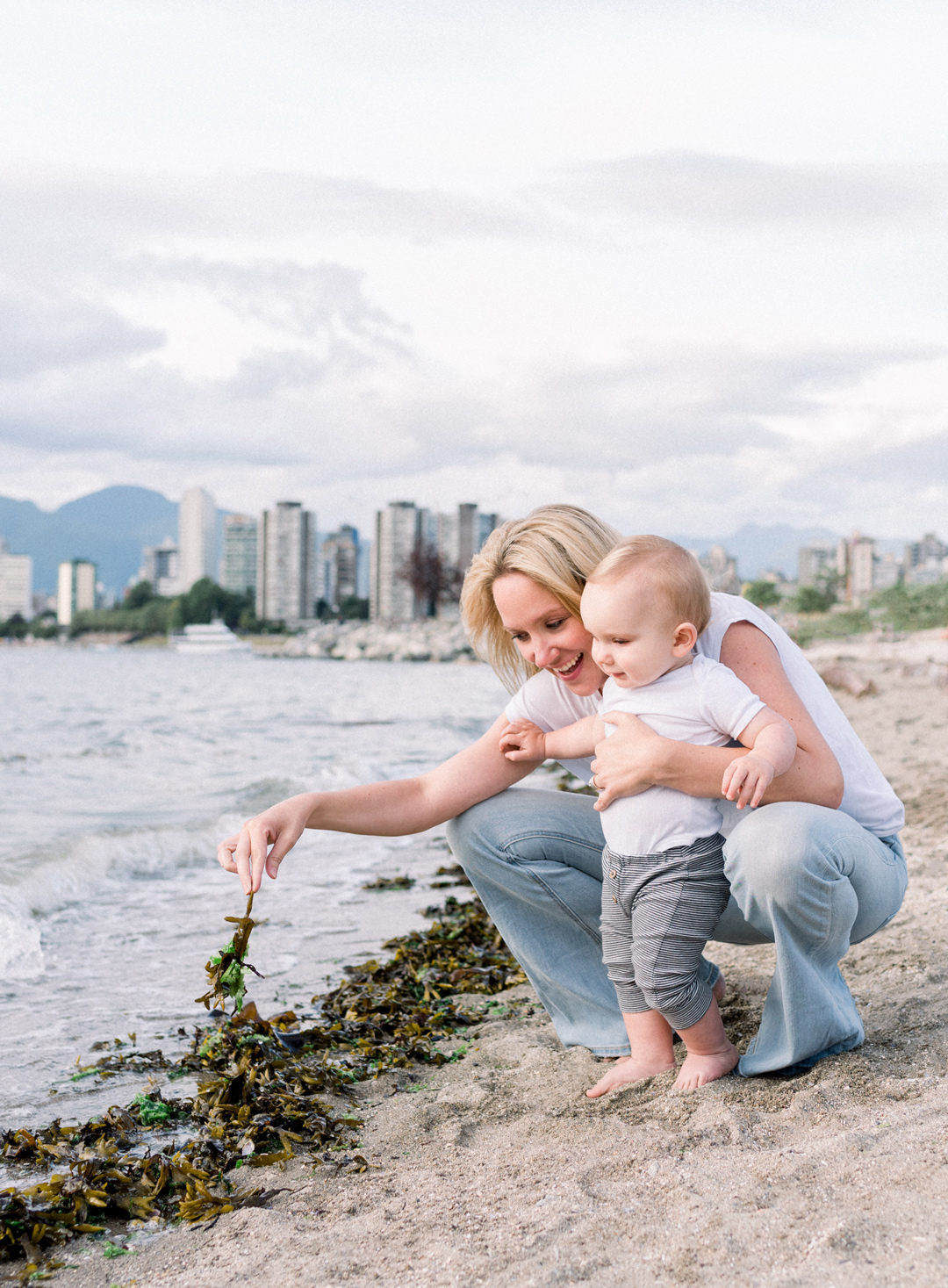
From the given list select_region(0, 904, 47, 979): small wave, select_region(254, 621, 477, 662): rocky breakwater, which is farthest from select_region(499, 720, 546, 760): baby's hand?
select_region(254, 621, 477, 662): rocky breakwater

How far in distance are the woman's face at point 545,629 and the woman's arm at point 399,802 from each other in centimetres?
23

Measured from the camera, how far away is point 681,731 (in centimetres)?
236

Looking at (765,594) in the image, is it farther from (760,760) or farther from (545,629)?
(760,760)

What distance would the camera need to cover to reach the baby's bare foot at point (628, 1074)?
2441 mm

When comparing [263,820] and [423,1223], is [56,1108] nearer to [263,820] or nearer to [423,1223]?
[263,820]

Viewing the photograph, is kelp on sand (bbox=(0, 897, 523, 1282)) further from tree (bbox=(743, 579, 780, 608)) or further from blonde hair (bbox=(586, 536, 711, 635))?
tree (bbox=(743, 579, 780, 608))

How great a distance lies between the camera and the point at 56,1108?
270 cm

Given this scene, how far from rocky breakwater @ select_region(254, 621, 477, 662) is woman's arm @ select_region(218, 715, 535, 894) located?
72.4m

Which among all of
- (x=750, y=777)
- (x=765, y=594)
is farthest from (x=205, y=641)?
(x=750, y=777)

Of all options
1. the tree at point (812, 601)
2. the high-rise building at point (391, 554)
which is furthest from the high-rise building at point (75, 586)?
the tree at point (812, 601)

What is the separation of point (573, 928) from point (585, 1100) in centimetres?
56

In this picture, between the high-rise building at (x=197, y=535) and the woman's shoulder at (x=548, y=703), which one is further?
the high-rise building at (x=197, y=535)

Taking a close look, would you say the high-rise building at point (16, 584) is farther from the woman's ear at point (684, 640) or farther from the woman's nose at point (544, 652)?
the woman's ear at point (684, 640)

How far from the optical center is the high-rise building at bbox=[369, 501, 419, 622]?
9644cm
